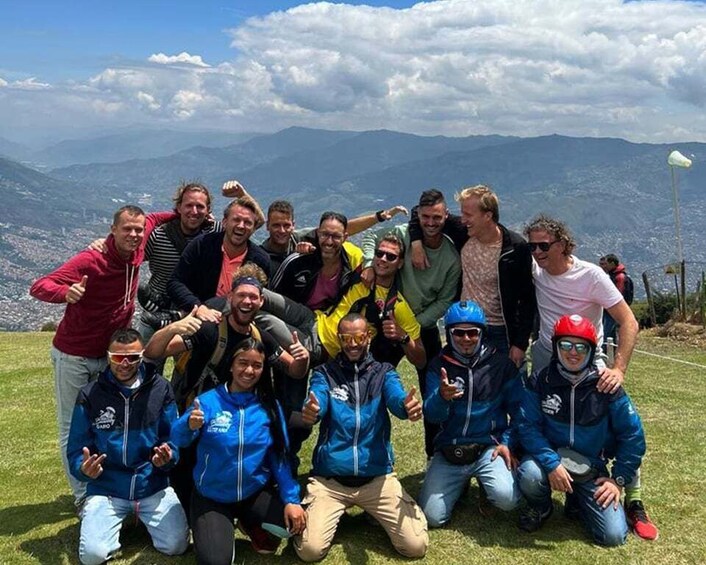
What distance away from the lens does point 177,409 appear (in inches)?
261

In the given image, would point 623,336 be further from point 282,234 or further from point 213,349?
point 213,349

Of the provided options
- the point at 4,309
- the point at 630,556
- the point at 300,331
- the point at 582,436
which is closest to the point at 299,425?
the point at 300,331

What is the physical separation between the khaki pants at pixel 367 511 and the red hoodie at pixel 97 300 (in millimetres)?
2961

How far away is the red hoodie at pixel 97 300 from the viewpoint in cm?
654

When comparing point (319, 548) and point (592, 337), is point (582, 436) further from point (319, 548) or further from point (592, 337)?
point (319, 548)

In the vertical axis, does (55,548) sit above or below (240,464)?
below

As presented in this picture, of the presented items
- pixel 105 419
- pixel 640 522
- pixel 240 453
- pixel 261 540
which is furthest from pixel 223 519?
pixel 640 522

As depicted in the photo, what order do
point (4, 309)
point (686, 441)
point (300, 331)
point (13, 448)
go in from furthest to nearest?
point (4, 309) → point (13, 448) → point (686, 441) → point (300, 331)

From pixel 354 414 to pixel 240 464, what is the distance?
1316mm

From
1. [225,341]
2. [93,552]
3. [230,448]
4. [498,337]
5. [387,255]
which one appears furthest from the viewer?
[498,337]

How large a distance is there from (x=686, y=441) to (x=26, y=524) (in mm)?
9633

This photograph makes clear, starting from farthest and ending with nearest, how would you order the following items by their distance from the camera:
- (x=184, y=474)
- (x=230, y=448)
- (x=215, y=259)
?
(x=215, y=259), (x=184, y=474), (x=230, y=448)

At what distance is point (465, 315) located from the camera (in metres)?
6.55

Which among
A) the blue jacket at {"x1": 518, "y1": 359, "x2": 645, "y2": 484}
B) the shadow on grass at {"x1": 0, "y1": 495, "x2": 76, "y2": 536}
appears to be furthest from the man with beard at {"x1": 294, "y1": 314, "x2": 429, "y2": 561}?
the shadow on grass at {"x1": 0, "y1": 495, "x2": 76, "y2": 536}
